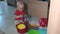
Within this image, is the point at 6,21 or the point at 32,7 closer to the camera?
the point at 6,21

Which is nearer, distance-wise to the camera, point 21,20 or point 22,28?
point 22,28

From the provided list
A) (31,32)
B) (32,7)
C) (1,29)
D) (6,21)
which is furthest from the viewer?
(32,7)

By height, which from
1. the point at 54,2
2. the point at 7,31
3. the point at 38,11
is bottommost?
the point at 7,31

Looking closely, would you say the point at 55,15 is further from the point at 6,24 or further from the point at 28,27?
the point at 6,24

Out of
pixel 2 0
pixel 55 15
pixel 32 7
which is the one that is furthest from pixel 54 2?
pixel 2 0

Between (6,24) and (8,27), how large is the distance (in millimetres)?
69

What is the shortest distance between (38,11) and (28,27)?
0.30m

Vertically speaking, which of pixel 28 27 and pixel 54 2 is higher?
pixel 54 2

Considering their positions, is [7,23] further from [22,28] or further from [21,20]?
[22,28]

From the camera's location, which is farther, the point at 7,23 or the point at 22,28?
the point at 7,23

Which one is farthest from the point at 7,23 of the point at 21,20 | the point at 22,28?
the point at 22,28

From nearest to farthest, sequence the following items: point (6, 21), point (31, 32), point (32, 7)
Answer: point (31, 32)
point (6, 21)
point (32, 7)

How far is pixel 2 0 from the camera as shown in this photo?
213cm

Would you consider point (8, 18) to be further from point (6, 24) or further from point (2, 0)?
point (2, 0)
